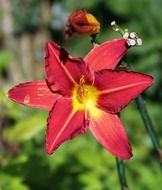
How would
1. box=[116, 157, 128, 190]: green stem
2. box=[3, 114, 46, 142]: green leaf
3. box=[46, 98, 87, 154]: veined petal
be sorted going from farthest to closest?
box=[3, 114, 46, 142]: green leaf
box=[116, 157, 128, 190]: green stem
box=[46, 98, 87, 154]: veined petal

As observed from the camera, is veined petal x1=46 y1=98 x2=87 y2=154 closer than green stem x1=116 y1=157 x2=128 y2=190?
Yes

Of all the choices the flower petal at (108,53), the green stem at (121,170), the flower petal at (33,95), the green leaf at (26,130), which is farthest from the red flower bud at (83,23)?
the green leaf at (26,130)

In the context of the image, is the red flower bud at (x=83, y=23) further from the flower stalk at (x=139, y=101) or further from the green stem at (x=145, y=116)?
the green stem at (x=145, y=116)

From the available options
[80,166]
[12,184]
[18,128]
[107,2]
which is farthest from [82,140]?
[107,2]

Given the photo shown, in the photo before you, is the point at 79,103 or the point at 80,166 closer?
the point at 79,103

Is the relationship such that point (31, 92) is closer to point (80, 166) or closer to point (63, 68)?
point (63, 68)

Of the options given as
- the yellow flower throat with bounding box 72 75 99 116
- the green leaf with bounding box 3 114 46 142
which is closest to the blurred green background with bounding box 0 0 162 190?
the green leaf with bounding box 3 114 46 142

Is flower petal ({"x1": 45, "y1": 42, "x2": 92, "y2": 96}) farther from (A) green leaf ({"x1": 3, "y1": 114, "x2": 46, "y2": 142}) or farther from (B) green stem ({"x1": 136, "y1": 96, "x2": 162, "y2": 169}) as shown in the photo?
(A) green leaf ({"x1": 3, "y1": 114, "x2": 46, "y2": 142})

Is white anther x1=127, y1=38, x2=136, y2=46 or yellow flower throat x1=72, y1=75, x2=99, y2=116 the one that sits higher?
white anther x1=127, y1=38, x2=136, y2=46
